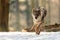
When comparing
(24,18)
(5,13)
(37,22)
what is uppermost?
(37,22)

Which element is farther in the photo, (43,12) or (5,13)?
(5,13)

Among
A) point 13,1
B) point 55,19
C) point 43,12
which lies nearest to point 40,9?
point 43,12

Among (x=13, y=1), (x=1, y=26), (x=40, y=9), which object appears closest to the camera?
(x=40, y=9)

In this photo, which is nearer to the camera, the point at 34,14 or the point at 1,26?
the point at 34,14

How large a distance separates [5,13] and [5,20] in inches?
2.9

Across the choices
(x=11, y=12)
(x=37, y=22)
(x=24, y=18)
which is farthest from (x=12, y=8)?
(x=37, y=22)

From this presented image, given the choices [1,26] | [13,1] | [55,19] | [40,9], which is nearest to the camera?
[40,9]

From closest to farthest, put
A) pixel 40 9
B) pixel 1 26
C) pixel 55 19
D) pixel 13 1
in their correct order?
pixel 40 9 < pixel 1 26 < pixel 55 19 < pixel 13 1

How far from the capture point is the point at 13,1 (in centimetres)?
247

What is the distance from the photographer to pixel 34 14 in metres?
0.60

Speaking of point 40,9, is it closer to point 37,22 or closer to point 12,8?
point 37,22

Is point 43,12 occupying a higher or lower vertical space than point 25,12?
higher

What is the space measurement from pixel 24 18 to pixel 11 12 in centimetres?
20

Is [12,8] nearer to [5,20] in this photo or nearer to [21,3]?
[21,3]
